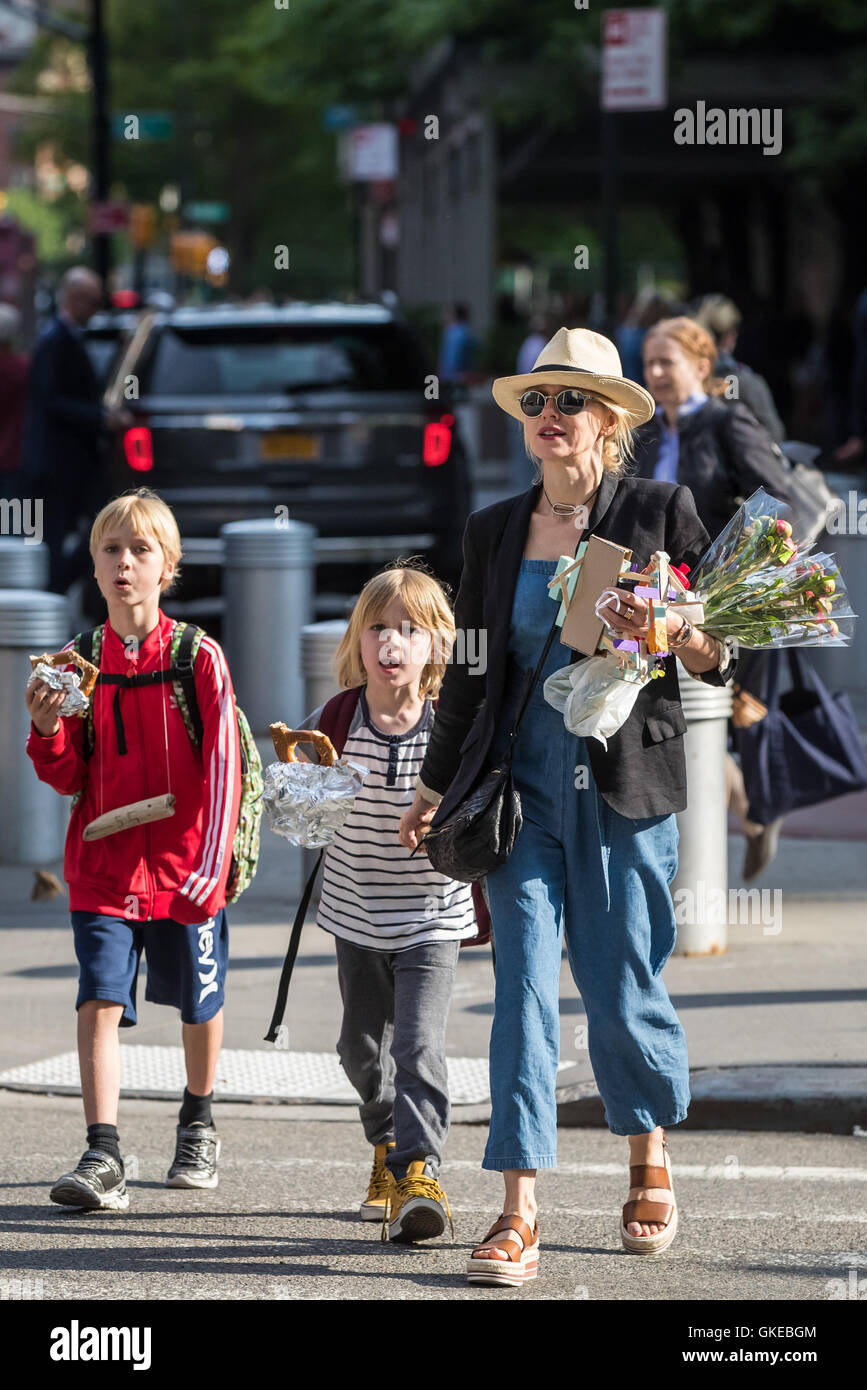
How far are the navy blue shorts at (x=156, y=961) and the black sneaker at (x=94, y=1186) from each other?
33 centimetres

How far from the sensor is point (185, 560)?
42.0ft

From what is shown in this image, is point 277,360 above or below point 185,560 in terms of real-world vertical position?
above

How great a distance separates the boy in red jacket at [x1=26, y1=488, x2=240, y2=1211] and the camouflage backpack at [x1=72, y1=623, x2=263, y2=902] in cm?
2

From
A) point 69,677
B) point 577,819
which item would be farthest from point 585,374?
point 69,677

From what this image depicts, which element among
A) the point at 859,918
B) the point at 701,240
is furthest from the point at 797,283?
the point at 859,918

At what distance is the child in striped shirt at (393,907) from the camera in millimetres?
4879

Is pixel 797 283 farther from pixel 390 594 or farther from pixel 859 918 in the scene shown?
pixel 390 594

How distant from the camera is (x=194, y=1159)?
536 centimetres

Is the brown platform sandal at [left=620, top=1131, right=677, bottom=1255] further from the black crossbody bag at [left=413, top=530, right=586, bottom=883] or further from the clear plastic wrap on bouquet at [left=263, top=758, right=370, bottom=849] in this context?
the clear plastic wrap on bouquet at [left=263, top=758, right=370, bottom=849]

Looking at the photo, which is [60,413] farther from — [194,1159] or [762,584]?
[762,584]

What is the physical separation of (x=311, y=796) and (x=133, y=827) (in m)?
0.51

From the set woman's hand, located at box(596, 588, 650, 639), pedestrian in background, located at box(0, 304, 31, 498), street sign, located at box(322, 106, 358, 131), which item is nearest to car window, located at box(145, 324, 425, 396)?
pedestrian in background, located at box(0, 304, 31, 498)

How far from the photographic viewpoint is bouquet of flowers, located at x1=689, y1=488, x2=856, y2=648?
4.54 metres
